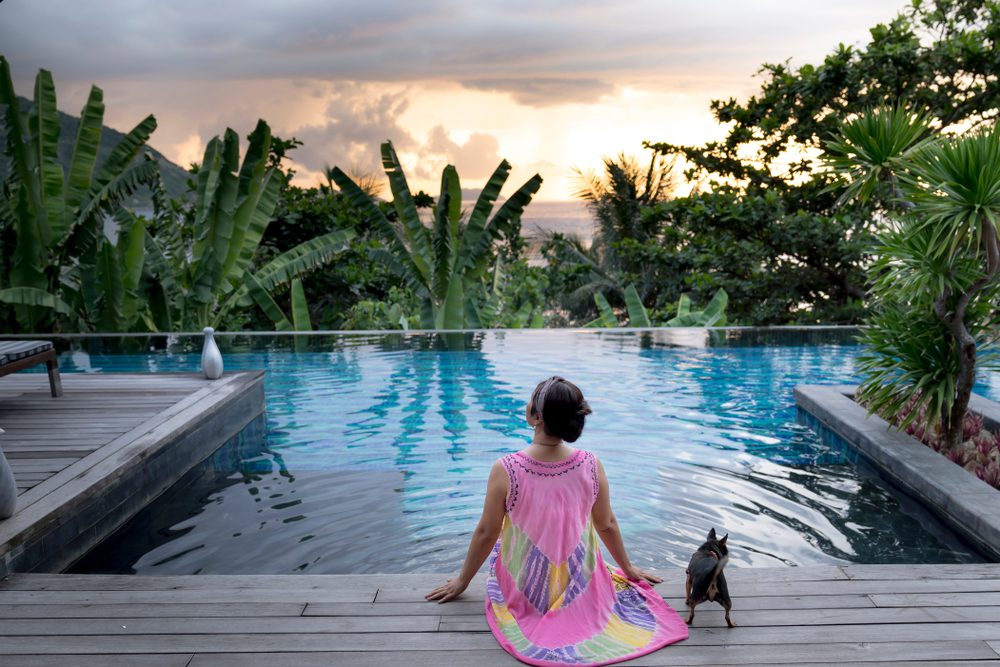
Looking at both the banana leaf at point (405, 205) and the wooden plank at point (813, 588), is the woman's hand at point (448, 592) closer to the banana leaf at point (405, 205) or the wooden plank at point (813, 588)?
the wooden plank at point (813, 588)

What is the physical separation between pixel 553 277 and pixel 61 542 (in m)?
20.1

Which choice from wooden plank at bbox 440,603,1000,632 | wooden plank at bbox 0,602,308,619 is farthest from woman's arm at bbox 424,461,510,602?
wooden plank at bbox 0,602,308,619

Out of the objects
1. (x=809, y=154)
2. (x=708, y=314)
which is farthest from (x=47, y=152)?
(x=809, y=154)

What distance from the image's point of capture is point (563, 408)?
2596mm

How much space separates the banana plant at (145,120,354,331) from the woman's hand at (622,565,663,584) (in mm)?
8826

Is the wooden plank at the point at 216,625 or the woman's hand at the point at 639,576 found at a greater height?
the woman's hand at the point at 639,576

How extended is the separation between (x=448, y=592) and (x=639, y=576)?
0.67m

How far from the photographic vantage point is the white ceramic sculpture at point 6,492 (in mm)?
3619

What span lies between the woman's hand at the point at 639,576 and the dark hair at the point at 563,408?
68 cm

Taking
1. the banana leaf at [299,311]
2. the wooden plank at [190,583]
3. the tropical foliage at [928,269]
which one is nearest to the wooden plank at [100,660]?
the wooden plank at [190,583]

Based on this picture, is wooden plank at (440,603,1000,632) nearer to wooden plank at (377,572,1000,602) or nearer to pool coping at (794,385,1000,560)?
wooden plank at (377,572,1000,602)

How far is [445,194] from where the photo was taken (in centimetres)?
1102

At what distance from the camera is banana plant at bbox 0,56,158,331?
10.1 metres

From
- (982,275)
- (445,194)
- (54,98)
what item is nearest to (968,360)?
(982,275)
